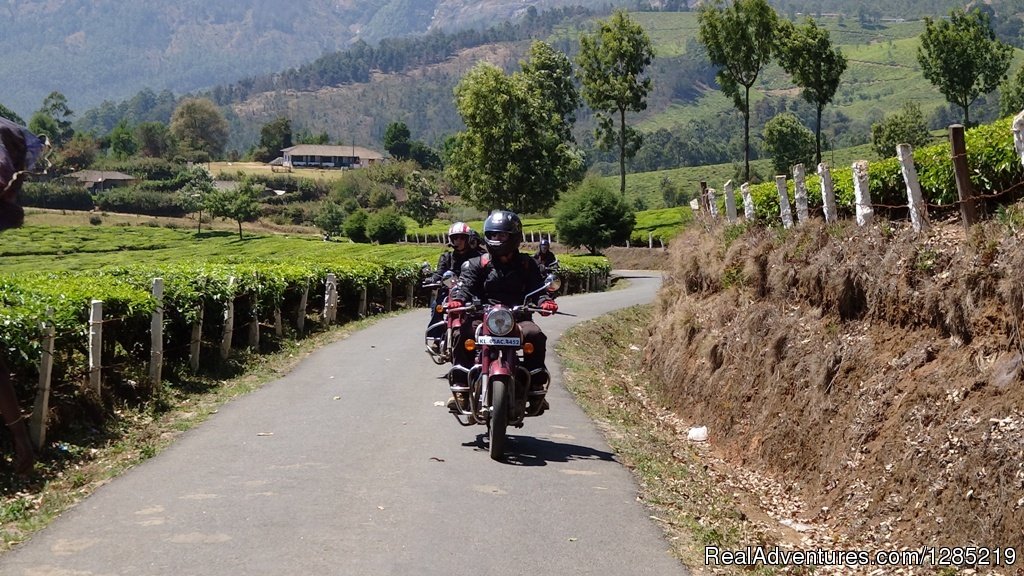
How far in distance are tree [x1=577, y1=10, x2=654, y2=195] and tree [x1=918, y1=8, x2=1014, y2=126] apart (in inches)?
823

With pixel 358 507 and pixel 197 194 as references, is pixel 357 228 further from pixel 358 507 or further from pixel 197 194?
pixel 358 507

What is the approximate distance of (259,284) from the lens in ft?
59.1

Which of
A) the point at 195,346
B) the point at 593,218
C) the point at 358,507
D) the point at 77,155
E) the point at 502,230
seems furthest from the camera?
the point at 77,155

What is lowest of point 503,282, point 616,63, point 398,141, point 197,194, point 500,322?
point 500,322

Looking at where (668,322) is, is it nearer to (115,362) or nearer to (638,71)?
(115,362)

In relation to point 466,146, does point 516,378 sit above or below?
below

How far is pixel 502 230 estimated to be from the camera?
10031 mm

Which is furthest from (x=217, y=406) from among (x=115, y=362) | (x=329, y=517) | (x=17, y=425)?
(x=329, y=517)

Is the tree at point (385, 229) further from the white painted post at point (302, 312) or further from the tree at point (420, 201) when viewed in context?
the white painted post at point (302, 312)

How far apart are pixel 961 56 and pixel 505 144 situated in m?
25.8

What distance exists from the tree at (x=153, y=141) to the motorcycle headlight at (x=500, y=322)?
596 ft

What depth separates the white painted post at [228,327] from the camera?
15.8 meters

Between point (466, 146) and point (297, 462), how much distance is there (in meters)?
54.5

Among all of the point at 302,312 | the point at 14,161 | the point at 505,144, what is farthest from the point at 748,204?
the point at 505,144
